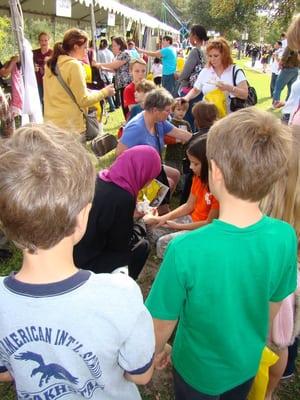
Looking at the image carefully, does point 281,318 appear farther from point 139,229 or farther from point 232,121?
point 139,229

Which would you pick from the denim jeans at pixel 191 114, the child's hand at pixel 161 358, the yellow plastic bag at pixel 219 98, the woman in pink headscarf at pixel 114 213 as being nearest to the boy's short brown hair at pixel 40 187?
the child's hand at pixel 161 358

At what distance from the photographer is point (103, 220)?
6.77 ft

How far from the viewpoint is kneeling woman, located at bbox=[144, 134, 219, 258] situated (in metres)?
2.61

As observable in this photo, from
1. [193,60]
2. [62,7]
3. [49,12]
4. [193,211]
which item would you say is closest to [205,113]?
[193,211]

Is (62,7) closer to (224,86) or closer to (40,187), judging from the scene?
(224,86)

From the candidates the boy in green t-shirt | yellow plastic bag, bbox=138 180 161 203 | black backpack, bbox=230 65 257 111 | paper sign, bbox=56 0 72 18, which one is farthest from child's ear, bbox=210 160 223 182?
paper sign, bbox=56 0 72 18

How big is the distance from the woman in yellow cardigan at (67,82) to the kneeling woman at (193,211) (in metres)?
1.32

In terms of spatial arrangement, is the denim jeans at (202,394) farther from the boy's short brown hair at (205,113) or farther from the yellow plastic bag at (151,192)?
the boy's short brown hair at (205,113)

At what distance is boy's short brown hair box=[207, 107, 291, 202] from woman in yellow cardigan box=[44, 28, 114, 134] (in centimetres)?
254

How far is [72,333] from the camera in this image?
0.87 meters

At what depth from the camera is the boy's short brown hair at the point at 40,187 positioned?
2.59ft

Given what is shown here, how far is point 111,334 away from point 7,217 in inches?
15.7

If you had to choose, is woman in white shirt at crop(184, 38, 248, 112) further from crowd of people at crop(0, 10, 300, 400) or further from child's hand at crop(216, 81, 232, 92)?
crowd of people at crop(0, 10, 300, 400)

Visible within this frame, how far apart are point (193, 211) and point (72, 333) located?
2.24 metres
